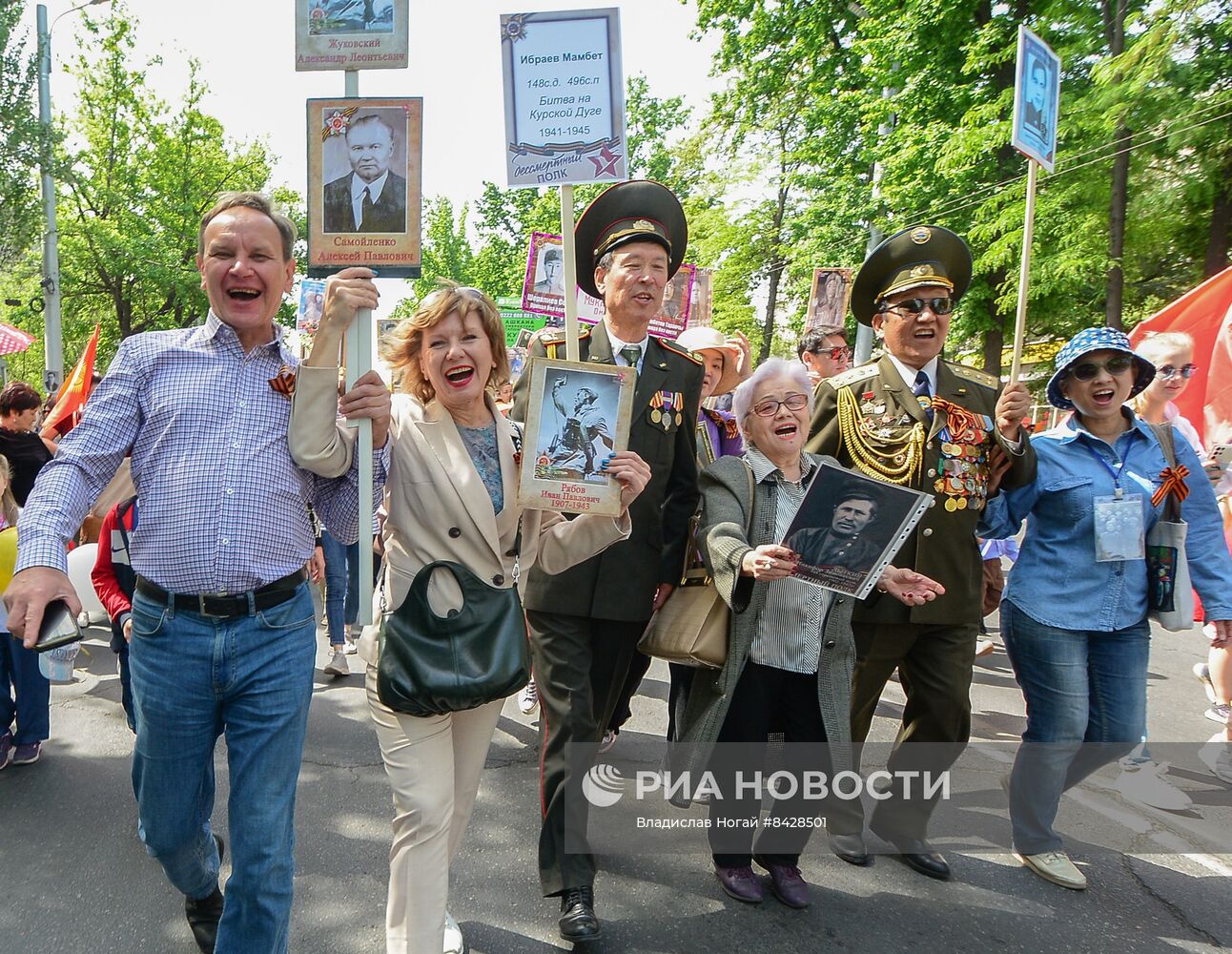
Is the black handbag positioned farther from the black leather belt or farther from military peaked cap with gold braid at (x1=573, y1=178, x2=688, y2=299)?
military peaked cap with gold braid at (x1=573, y1=178, x2=688, y2=299)

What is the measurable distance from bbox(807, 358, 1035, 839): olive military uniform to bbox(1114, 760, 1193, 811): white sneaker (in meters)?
1.38

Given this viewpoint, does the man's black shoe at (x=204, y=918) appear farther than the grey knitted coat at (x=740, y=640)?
No

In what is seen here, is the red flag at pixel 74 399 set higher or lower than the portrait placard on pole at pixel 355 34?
lower

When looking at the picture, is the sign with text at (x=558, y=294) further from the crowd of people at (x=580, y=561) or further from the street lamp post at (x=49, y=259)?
the street lamp post at (x=49, y=259)

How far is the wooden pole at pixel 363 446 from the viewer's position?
7.64 feet

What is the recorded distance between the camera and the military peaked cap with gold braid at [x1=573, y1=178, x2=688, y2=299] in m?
3.32

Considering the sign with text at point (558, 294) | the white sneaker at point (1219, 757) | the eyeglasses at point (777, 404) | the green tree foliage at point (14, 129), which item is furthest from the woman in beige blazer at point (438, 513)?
the green tree foliage at point (14, 129)

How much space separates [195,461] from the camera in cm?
227

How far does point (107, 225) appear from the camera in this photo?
25.8 metres

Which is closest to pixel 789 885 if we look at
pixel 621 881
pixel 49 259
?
pixel 621 881

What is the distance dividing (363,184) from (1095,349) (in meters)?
2.59

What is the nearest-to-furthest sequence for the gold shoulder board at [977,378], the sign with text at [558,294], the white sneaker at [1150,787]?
the gold shoulder board at [977,378] → the white sneaker at [1150,787] → the sign with text at [558,294]

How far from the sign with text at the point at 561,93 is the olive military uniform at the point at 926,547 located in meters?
1.36

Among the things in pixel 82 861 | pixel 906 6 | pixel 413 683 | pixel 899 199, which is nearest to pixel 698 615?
pixel 413 683
